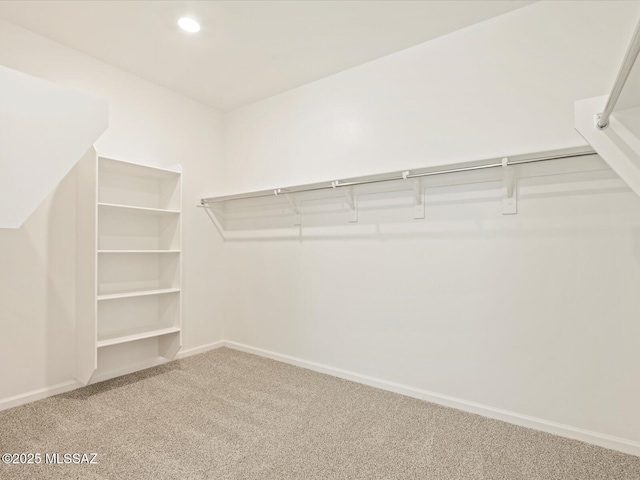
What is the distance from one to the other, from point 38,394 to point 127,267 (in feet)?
3.46

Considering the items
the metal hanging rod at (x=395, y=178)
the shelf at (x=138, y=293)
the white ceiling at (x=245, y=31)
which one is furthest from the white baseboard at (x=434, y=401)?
the white ceiling at (x=245, y=31)

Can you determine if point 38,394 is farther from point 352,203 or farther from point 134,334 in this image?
point 352,203

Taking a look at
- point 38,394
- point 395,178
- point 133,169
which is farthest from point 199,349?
point 395,178

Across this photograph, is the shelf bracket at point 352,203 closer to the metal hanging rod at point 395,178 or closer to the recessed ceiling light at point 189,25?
the metal hanging rod at point 395,178

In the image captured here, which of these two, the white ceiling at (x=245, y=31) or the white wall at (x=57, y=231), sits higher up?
the white ceiling at (x=245, y=31)

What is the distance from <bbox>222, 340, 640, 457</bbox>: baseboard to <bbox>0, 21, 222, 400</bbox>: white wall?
4.89 ft

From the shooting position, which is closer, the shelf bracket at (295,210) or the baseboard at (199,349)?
the shelf bracket at (295,210)

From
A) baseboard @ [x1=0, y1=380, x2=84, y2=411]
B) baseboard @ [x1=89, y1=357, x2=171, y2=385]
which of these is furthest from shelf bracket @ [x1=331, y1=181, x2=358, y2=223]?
baseboard @ [x1=0, y1=380, x2=84, y2=411]

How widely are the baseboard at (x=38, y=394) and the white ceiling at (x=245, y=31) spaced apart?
2.50m

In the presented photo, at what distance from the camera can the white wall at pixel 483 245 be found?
195 centimetres

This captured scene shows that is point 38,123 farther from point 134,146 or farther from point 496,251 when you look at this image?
point 496,251

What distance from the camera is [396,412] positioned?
7.55ft

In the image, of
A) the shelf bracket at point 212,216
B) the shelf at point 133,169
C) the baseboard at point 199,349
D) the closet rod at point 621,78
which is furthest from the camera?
the shelf bracket at point 212,216

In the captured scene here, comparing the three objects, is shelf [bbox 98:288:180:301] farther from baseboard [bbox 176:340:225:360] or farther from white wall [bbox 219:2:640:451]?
white wall [bbox 219:2:640:451]
